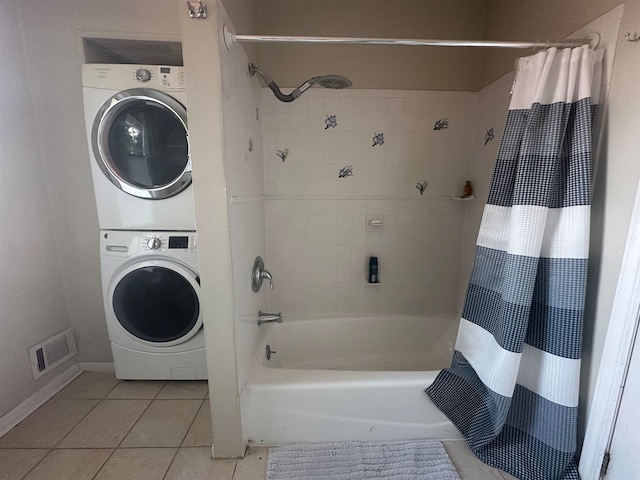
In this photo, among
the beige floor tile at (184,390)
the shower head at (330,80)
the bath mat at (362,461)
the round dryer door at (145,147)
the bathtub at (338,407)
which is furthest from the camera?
the beige floor tile at (184,390)

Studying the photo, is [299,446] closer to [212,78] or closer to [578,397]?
[578,397]

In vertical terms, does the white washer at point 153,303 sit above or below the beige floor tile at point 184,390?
above

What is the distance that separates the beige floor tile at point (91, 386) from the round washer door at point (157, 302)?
377 mm

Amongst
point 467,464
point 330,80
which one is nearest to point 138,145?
point 330,80

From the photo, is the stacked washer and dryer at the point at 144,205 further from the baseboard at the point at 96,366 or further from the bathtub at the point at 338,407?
the bathtub at the point at 338,407

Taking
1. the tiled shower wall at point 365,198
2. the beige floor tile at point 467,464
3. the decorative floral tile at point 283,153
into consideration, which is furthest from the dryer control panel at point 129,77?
the beige floor tile at point 467,464

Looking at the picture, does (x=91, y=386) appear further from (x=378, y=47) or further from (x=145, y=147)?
(x=378, y=47)

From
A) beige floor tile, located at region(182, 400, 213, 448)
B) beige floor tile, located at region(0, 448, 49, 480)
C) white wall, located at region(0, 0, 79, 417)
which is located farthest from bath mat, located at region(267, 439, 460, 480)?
white wall, located at region(0, 0, 79, 417)

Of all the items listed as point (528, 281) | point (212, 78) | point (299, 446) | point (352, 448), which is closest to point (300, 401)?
point (299, 446)

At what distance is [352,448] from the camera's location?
130 centimetres

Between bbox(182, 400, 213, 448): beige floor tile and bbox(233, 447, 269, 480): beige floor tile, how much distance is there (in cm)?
20

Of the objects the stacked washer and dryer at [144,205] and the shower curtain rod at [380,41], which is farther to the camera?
the stacked washer and dryer at [144,205]

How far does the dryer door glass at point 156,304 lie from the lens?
5.25ft

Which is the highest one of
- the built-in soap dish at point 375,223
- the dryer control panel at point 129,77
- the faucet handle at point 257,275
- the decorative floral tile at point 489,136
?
the dryer control panel at point 129,77
